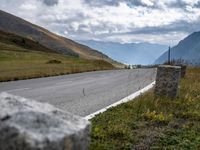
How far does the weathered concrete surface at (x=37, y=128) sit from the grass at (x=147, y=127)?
9.38 feet

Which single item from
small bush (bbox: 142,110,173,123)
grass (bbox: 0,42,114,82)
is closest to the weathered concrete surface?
small bush (bbox: 142,110,173,123)

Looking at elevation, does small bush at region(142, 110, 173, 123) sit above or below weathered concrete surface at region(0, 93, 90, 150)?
below

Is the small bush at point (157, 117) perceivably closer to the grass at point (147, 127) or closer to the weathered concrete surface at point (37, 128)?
the grass at point (147, 127)

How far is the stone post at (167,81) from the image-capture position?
1512 centimetres

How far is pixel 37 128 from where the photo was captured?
13.3ft

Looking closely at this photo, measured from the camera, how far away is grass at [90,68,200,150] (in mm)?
8039

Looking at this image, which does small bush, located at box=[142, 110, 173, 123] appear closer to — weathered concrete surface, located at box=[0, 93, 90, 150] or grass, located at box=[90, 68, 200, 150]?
grass, located at box=[90, 68, 200, 150]

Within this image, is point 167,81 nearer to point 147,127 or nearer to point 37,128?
point 147,127

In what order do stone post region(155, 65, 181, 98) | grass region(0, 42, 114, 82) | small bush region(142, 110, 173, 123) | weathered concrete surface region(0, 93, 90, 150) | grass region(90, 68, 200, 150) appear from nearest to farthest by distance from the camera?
weathered concrete surface region(0, 93, 90, 150)
grass region(90, 68, 200, 150)
small bush region(142, 110, 173, 123)
stone post region(155, 65, 181, 98)
grass region(0, 42, 114, 82)

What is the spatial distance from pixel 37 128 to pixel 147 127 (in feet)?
19.2

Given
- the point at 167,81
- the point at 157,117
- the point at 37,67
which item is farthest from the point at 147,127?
the point at 37,67

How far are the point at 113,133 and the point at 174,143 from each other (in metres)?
1.06

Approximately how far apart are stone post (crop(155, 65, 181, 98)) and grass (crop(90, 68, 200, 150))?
4.53ft

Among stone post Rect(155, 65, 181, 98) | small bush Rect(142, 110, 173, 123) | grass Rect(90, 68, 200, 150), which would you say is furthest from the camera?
stone post Rect(155, 65, 181, 98)
